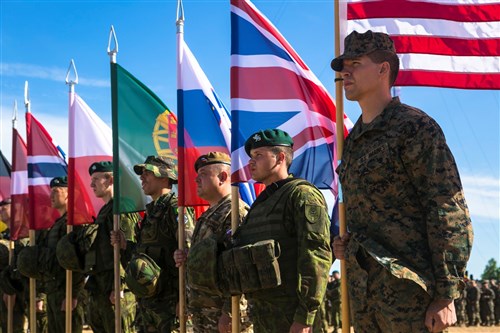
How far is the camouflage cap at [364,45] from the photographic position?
4.14 m

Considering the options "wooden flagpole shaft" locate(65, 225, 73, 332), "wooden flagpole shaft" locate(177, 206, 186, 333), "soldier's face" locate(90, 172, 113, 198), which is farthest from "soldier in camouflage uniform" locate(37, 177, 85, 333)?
"wooden flagpole shaft" locate(177, 206, 186, 333)

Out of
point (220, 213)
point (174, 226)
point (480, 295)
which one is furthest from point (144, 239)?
point (480, 295)

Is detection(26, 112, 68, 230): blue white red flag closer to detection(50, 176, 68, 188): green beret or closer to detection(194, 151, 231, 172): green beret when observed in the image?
detection(50, 176, 68, 188): green beret

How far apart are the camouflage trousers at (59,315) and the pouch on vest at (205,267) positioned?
5158mm

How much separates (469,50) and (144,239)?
3913 mm

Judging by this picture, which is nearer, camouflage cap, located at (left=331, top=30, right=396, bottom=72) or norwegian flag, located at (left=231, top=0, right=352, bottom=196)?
camouflage cap, located at (left=331, top=30, right=396, bottom=72)

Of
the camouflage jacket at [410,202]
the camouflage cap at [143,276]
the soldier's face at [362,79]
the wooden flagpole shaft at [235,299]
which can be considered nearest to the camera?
the camouflage jacket at [410,202]

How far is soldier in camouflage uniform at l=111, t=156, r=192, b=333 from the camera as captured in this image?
24.6ft

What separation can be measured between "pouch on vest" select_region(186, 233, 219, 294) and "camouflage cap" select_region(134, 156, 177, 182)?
2796 mm

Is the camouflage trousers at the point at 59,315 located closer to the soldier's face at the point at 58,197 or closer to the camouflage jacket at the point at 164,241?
the soldier's face at the point at 58,197

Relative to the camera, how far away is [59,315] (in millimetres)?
10023

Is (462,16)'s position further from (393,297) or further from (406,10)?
(393,297)

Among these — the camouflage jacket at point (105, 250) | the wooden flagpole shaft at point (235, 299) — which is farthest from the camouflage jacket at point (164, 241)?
the wooden flagpole shaft at point (235, 299)

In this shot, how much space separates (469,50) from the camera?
16.4 feet
